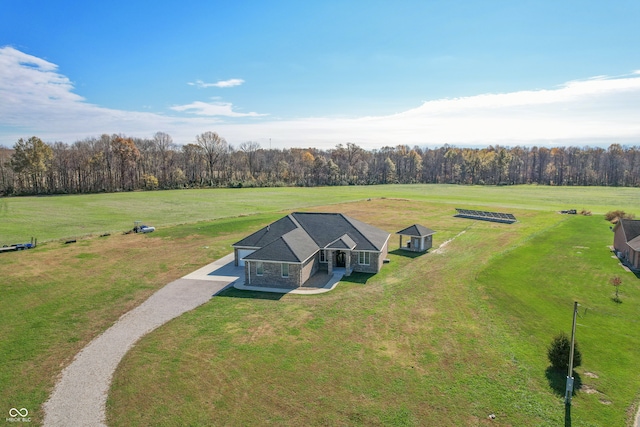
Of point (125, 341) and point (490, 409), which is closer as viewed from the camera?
point (490, 409)

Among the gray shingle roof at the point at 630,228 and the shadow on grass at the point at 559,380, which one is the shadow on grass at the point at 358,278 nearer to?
the shadow on grass at the point at 559,380

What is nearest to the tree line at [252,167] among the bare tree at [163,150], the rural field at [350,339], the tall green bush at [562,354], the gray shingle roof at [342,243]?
the bare tree at [163,150]

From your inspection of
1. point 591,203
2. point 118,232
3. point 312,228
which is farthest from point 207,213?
point 591,203

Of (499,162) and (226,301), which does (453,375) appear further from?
(499,162)

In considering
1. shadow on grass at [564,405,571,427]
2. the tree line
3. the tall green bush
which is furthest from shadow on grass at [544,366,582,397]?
the tree line

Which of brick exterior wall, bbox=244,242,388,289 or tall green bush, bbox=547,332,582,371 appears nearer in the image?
tall green bush, bbox=547,332,582,371

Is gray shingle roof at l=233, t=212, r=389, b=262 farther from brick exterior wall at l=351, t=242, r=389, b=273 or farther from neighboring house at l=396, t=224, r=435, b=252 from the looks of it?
neighboring house at l=396, t=224, r=435, b=252

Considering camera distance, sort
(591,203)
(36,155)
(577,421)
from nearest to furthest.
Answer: (577,421)
(591,203)
(36,155)
